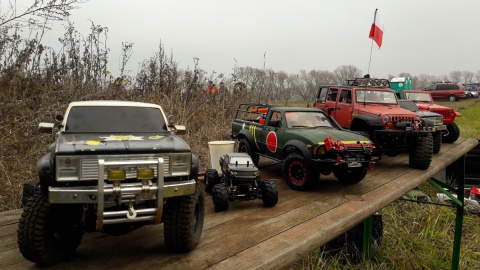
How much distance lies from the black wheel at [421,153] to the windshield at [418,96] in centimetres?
529

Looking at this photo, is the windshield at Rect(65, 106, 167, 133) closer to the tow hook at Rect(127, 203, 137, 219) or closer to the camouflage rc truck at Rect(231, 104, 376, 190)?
the tow hook at Rect(127, 203, 137, 219)

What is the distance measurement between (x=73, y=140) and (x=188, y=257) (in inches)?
45.4

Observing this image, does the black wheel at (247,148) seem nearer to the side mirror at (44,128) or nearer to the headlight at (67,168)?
the side mirror at (44,128)

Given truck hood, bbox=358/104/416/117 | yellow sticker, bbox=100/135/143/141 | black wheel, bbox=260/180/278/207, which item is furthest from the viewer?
truck hood, bbox=358/104/416/117

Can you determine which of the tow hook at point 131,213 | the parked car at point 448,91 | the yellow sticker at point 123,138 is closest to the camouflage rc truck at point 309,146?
the yellow sticker at point 123,138

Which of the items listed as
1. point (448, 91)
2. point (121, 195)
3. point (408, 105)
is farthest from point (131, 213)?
point (448, 91)

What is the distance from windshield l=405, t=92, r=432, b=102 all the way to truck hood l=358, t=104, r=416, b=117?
3820 mm

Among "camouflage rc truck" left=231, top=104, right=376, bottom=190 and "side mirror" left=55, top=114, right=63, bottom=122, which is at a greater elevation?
"side mirror" left=55, top=114, right=63, bottom=122

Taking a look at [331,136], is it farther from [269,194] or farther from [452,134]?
[452,134]

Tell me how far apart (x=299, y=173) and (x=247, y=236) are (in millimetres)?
1873

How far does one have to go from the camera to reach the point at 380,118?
20.3 ft

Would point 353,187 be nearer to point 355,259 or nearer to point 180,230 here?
point 355,259

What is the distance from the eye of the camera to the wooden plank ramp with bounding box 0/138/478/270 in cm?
234

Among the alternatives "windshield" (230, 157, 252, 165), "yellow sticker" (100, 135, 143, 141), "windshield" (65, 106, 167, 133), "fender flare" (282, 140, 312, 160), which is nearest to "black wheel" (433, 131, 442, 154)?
"fender flare" (282, 140, 312, 160)
